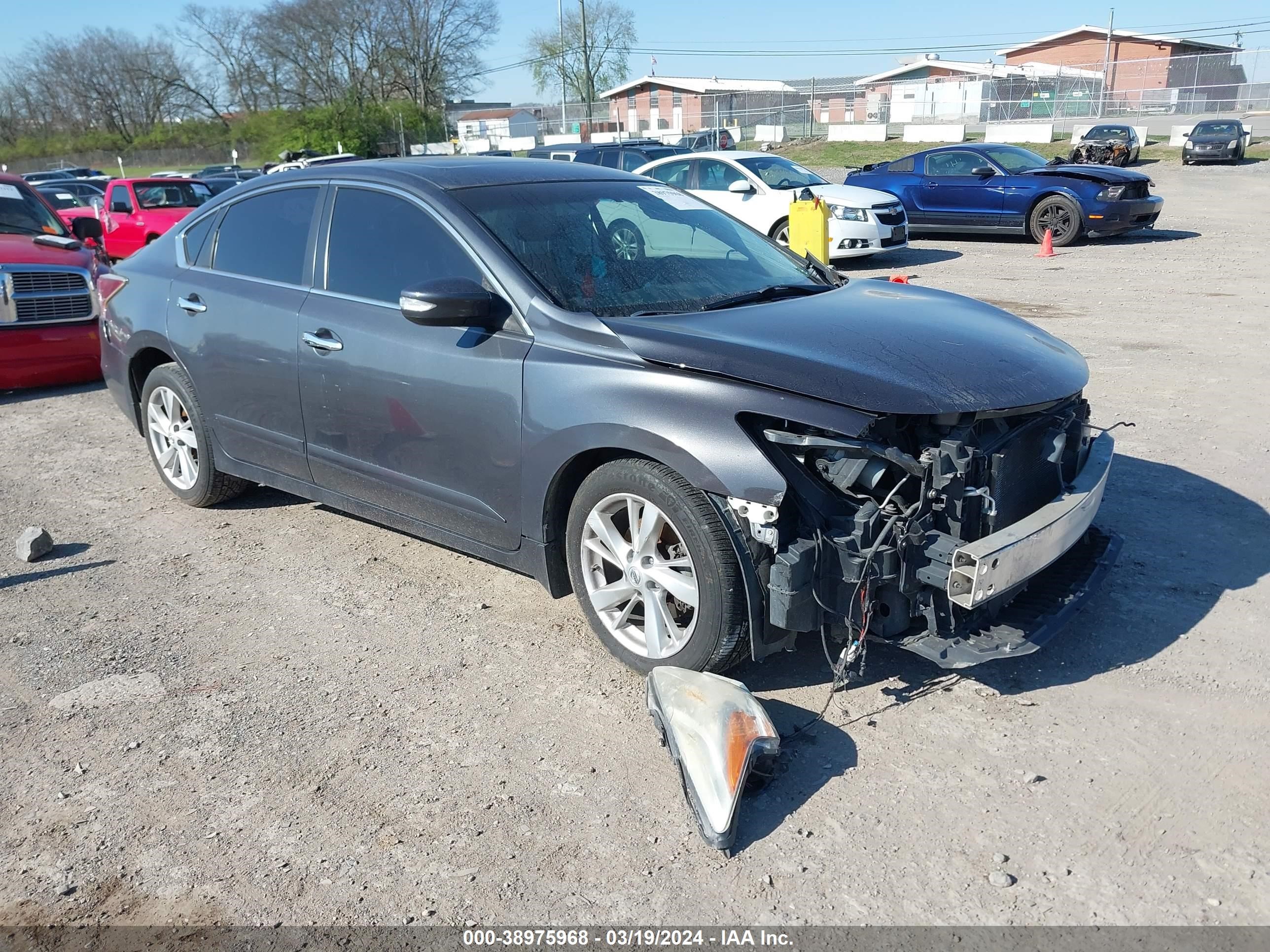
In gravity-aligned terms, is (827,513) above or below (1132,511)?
above

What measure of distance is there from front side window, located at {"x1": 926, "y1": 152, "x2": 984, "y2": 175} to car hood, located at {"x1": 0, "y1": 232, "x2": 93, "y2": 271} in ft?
41.5

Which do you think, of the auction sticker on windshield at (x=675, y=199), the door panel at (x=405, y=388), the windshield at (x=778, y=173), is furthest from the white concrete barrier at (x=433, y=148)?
the door panel at (x=405, y=388)

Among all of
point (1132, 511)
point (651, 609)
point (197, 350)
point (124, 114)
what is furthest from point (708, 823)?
point (124, 114)

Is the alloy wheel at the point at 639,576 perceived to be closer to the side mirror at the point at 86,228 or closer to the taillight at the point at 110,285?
the taillight at the point at 110,285

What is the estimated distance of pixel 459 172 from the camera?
181 inches

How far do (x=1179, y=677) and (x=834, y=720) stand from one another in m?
1.28

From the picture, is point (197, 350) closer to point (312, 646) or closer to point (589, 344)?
point (312, 646)

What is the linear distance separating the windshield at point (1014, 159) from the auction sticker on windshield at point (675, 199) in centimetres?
1291

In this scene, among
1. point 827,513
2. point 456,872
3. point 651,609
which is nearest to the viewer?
point 456,872

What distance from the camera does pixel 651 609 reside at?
371cm

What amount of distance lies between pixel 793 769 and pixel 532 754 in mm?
830

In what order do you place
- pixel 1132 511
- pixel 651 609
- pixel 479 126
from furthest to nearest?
Answer: pixel 479 126 < pixel 1132 511 < pixel 651 609

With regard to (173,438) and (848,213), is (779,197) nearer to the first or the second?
(848,213)

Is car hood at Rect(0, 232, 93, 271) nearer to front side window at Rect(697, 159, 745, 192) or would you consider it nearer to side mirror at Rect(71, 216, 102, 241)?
side mirror at Rect(71, 216, 102, 241)
